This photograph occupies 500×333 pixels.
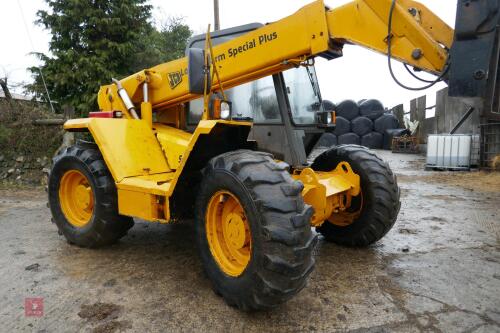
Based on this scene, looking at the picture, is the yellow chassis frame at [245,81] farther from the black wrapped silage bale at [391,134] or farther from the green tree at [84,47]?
the black wrapped silage bale at [391,134]

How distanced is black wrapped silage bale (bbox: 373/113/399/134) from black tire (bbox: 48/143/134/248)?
55.3ft

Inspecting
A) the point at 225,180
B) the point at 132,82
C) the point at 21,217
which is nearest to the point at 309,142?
the point at 225,180

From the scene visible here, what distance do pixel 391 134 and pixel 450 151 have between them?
7736 millimetres

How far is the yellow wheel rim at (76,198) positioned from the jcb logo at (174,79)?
4.31 feet

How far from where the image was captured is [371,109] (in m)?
19.1

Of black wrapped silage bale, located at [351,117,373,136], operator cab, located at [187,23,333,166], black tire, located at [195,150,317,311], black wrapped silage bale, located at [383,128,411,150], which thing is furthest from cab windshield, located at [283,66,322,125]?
black wrapped silage bale, located at [351,117,373,136]

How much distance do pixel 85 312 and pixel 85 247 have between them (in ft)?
4.77

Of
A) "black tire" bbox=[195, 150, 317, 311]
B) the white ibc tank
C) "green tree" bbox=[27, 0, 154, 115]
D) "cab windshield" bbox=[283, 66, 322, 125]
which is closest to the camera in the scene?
"black tire" bbox=[195, 150, 317, 311]

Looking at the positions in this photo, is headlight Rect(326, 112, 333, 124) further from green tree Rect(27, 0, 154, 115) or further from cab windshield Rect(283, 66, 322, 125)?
green tree Rect(27, 0, 154, 115)

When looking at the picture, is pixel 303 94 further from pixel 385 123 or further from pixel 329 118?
pixel 385 123

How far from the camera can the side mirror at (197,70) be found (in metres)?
3.18

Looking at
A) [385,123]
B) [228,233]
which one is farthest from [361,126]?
[228,233]

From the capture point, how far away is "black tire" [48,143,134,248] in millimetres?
3705

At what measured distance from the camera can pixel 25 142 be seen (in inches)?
341
